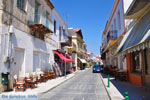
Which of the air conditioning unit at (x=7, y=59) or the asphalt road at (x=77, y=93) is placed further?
the air conditioning unit at (x=7, y=59)

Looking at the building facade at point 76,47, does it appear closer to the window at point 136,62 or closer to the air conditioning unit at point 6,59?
the window at point 136,62

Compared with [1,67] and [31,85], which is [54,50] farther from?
[1,67]

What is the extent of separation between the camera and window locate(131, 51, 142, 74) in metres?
Answer: 10.0

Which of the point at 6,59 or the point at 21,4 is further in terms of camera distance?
the point at 21,4

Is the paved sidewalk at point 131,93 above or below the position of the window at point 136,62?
below

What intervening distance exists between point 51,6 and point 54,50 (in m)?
5.43

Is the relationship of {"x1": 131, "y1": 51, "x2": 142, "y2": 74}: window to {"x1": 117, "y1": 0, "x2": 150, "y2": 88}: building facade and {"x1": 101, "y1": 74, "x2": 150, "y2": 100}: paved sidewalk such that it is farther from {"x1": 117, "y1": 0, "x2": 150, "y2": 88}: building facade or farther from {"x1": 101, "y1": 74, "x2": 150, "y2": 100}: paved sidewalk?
{"x1": 101, "y1": 74, "x2": 150, "y2": 100}: paved sidewalk

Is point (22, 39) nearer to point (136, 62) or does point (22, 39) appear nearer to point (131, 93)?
point (131, 93)

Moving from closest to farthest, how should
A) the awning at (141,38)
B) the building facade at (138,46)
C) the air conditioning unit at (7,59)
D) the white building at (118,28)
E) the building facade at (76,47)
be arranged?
1. the awning at (141,38)
2. the building facade at (138,46)
3. the air conditioning unit at (7,59)
4. the white building at (118,28)
5. the building facade at (76,47)

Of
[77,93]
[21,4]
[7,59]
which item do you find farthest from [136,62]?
[21,4]

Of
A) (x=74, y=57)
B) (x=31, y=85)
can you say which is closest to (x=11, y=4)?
(x=31, y=85)

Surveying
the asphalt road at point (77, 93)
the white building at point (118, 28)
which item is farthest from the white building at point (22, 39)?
the white building at point (118, 28)

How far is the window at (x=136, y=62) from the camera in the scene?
10.0 metres

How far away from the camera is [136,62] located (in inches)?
423
